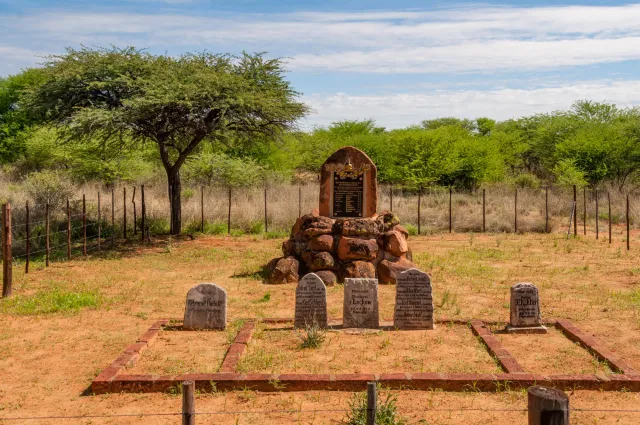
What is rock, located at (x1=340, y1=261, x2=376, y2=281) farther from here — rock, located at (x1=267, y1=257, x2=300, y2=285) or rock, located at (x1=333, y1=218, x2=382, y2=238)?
rock, located at (x1=267, y1=257, x2=300, y2=285)

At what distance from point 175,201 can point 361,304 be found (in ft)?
41.4

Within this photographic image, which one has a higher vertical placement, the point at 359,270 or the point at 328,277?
the point at 359,270

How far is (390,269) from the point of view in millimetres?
13688

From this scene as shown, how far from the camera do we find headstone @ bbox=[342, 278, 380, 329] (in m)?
9.82

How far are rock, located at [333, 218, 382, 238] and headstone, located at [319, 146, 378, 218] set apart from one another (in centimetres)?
76

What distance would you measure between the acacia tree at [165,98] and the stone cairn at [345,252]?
6487 millimetres

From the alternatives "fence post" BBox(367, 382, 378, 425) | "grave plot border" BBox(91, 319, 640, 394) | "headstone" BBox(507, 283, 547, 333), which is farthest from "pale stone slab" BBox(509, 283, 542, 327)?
"fence post" BBox(367, 382, 378, 425)

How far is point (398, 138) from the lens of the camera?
109 ft

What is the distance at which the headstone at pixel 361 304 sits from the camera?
982 centimetres

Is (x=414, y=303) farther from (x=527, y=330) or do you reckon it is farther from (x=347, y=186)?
(x=347, y=186)

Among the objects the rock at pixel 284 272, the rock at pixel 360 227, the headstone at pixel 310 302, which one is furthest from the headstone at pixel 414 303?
the rock at pixel 284 272

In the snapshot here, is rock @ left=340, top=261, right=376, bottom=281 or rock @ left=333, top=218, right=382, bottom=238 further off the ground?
rock @ left=333, top=218, right=382, bottom=238

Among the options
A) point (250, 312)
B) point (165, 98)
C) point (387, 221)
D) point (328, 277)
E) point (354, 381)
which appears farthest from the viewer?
point (165, 98)

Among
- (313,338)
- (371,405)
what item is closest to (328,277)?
(313,338)
